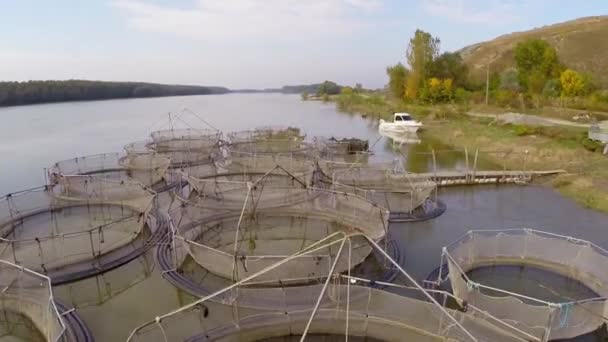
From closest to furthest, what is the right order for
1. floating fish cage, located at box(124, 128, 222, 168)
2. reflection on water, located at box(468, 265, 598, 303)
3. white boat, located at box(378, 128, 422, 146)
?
reflection on water, located at box(468, 265, 598, 303)
floating fish cage, located at box(124, 128, 222, 168)
white boat, located at box(378, 128, 422, 146)

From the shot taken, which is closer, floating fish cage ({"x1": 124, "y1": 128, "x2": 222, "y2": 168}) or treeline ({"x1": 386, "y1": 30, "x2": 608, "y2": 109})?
floating fish cage ({"x1": 124, "y1": 128, "x2": 222, "y2": 168})

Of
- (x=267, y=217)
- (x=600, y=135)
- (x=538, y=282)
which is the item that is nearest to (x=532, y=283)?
(x=538, y=282)

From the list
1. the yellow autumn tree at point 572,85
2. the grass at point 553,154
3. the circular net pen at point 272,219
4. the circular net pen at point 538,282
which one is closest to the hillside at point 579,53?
the yellow autumn tree at point 572,85

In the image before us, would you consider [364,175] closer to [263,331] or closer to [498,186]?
[498,186]

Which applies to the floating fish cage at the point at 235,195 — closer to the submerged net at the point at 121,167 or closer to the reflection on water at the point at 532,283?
the submerged net at the point at 121,167

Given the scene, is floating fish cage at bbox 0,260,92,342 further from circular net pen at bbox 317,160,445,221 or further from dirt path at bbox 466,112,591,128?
dirt path at bbox 466,112,591,128

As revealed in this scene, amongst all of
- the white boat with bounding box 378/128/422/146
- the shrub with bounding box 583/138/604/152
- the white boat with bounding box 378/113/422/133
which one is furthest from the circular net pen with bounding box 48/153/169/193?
the white boat with bounding box 378/113/422/133
